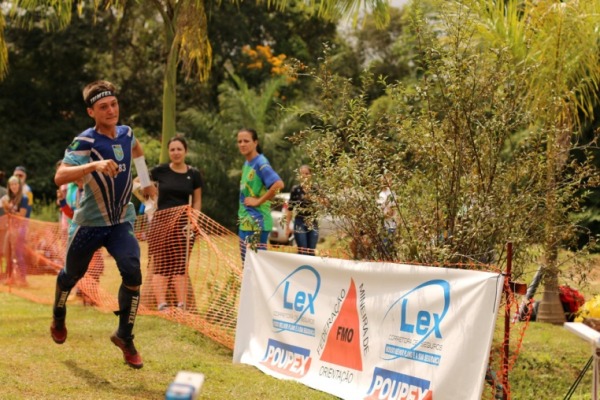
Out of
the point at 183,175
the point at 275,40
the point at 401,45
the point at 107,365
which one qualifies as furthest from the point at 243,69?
the point at 107,365

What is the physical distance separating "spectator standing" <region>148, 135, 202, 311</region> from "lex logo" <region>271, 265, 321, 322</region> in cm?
223

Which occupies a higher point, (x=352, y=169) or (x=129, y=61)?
(x=129, y=61)

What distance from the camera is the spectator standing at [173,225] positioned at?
31.8 feet

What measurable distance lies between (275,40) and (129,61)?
5.69 meters

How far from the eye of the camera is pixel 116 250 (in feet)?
22.5

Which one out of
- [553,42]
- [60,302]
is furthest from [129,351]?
[553,42]

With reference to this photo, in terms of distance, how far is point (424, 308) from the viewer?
6.08 meters

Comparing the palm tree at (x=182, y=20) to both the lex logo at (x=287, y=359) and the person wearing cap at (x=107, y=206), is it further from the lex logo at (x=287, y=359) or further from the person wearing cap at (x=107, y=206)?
the lex logo at (x=287, y=359)

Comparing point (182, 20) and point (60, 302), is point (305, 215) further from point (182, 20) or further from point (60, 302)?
point (182, 20)

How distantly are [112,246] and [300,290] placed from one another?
5.01 ft

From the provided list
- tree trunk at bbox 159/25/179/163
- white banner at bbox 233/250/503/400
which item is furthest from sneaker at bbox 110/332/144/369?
tree trunk at bbox 159/25/179/163

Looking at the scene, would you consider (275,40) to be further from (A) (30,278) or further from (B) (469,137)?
(B) (469,137)

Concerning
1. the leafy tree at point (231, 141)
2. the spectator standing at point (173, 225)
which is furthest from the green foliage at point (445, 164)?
the leafy tree at point (231, 141)

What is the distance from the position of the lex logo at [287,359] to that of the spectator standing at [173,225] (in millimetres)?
2236
